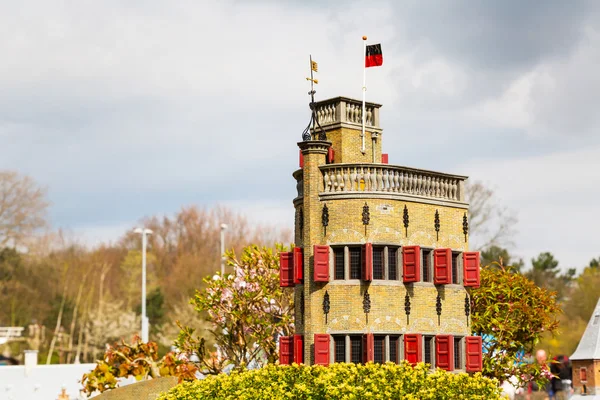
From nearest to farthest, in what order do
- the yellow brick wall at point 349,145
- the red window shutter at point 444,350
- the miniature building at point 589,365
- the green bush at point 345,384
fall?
the green bush at point 345,384, the red window shutter at point 444,350, the yellow brick wall at point 349,145, the miniature building at point 589,365

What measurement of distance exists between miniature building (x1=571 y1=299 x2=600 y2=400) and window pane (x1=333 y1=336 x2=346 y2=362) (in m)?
29.2

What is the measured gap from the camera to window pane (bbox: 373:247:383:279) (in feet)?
103

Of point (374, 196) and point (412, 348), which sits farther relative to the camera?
point (374, 196)

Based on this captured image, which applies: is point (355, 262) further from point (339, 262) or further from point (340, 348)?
point (340, 348)

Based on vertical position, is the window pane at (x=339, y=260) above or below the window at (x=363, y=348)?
above

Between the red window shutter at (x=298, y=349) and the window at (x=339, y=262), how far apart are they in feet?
8.27

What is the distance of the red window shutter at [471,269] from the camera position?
33.2 metres

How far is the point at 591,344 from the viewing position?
5681 cm

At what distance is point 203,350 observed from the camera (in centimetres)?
4228

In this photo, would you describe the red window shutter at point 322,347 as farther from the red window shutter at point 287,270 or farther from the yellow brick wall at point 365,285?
the red window shutter at point 287,270

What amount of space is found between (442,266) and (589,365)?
27.9 m

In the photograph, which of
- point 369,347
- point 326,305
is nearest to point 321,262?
point 326,305

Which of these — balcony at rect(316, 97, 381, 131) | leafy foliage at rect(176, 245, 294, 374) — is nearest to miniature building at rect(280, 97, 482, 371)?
balcony at rect(316, 97, 381, 131)

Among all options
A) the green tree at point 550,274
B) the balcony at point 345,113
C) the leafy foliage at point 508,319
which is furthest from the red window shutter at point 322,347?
the green tree at point 550,274
